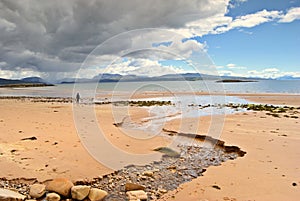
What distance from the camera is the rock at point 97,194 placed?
17.6 ft

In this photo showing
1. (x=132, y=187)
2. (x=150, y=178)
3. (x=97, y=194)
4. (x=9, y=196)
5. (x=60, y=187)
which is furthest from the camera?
(x=150, y=178)

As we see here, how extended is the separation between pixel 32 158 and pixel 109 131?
16.9ft

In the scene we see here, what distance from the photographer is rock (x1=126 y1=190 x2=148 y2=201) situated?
5422 millimetres

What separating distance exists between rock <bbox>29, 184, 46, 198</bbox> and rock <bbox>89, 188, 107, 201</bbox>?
112 cm

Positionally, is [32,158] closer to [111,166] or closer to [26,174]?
[26,174]

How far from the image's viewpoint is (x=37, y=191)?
17.9 ft

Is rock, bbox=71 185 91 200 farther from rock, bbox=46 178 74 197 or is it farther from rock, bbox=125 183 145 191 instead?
rock, bbox=125 183 145 191

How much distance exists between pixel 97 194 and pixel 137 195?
0.91 meters

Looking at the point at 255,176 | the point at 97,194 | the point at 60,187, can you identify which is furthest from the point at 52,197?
the point at 255,176

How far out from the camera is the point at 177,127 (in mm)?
14070

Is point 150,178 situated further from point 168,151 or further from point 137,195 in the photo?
point 168,151

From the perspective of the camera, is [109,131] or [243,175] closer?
[243,175]

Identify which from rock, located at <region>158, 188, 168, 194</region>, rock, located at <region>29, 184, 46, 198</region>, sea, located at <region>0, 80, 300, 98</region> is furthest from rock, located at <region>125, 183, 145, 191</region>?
sea, located at <region>0, 80, 300, 98</region>

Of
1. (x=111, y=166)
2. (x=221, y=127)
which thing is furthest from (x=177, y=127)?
(x=111, y=166)
